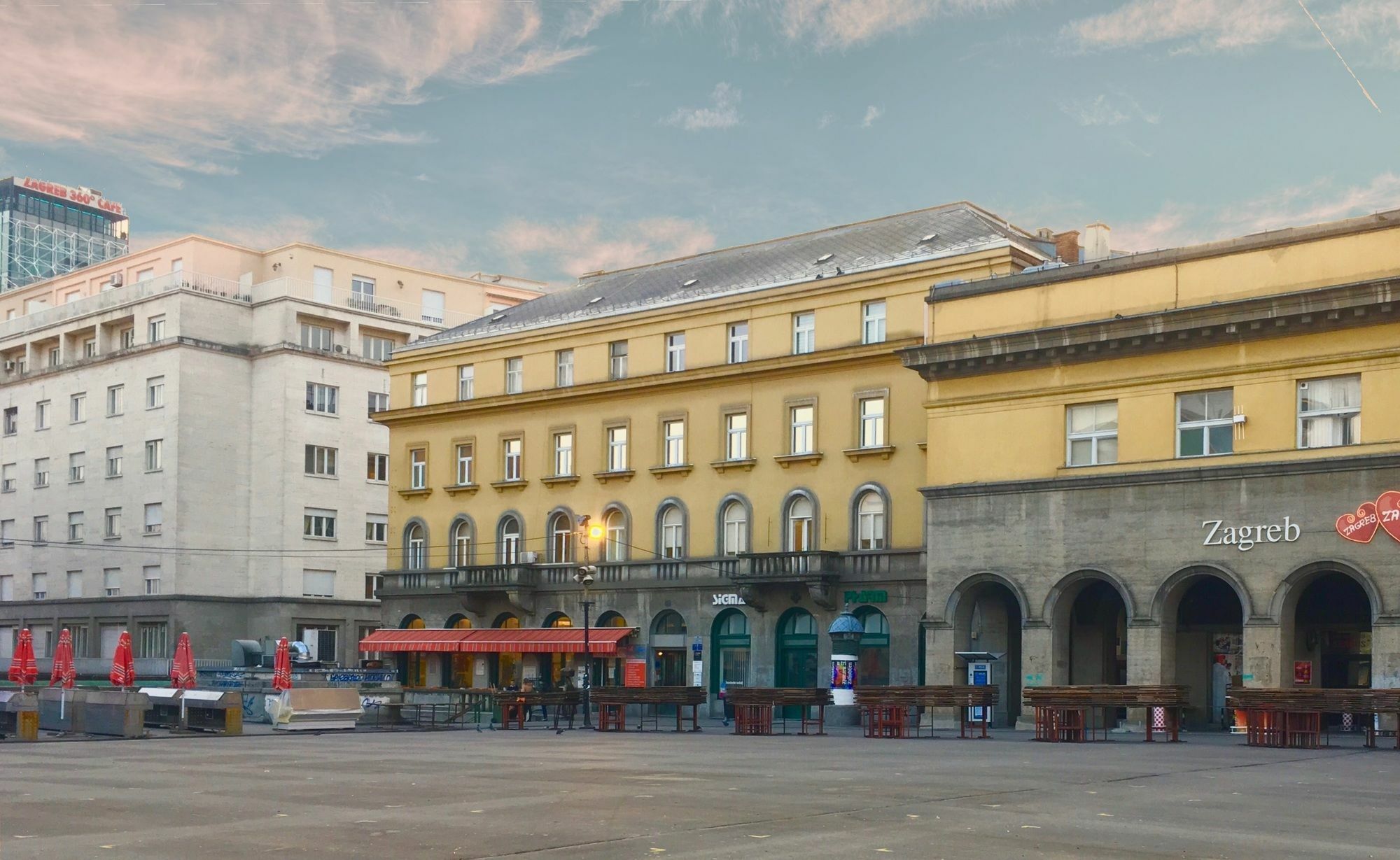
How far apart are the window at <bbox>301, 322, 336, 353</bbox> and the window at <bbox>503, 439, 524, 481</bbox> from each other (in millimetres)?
24674

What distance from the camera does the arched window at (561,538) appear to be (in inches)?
2399

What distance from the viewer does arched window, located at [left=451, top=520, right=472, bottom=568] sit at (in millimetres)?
64438

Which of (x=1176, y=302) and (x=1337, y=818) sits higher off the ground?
(x=1176, y=302)

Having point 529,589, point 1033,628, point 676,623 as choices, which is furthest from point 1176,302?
point 529,589

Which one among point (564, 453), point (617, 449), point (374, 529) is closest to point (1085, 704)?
point (617, 449)

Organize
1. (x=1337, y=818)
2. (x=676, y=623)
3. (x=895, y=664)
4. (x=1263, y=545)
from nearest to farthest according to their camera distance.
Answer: (x=1337, y=818)
(x=1263, y=545)
(x=895, y=664)
(x=676, y=623)

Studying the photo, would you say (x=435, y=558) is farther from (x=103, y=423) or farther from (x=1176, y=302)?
(x=1176, y=302)

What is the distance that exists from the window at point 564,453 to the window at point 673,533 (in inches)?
202

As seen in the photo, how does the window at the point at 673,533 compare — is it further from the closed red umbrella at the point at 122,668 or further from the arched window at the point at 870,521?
the closed red umbrella at the point at 122,668

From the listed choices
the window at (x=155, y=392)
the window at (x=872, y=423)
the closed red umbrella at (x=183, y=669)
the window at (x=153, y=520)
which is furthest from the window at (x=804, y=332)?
the window at (x=155, y=392)

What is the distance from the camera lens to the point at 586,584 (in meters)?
48.6

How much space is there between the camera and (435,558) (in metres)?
65.5

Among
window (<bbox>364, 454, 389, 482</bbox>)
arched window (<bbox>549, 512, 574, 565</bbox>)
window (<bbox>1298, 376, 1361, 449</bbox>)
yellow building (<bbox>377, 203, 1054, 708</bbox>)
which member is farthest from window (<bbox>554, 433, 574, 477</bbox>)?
window (<bbox>1298, 376, 1361, 449</bbox>)

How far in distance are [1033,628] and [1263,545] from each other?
6653 mm
